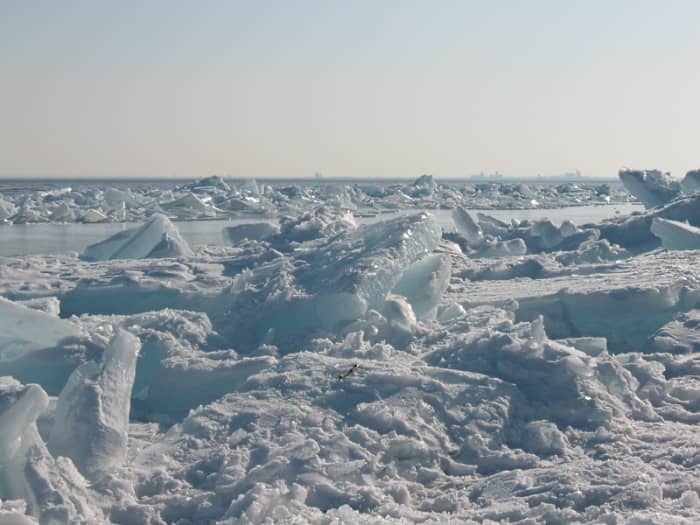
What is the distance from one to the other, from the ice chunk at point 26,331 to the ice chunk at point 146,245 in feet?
15.6

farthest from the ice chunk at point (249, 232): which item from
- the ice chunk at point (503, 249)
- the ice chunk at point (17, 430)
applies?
the ice chunk at point (17, 430)

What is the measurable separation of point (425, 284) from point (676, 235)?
12.7ft

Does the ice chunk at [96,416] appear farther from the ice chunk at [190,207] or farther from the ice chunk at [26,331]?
the ice chunk at [190,207]

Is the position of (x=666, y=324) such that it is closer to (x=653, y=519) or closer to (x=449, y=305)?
(x=449, y=305)

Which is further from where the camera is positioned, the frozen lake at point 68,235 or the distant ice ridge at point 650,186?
the distant ice ridge at point 650,186

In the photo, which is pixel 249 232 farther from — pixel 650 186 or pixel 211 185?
pixel 211 185

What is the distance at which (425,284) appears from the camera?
17.2 ft

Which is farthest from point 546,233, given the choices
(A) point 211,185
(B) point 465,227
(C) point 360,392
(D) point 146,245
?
(A) point 211,185

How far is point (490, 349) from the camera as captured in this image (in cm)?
392

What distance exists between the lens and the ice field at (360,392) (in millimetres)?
2736

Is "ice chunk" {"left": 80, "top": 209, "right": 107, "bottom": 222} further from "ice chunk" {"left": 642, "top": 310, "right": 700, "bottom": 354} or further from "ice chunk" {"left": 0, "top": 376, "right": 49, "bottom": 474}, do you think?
"ice chunk" {"left": 0, "top": 376, "right": 49, "bottom": 474}

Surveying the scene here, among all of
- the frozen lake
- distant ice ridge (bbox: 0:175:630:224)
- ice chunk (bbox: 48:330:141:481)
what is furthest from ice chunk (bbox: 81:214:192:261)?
distant ice ridge (bbox: 0:175:630:224)

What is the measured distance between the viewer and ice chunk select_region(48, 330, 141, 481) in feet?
9.71

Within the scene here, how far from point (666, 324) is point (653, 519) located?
119 inches
